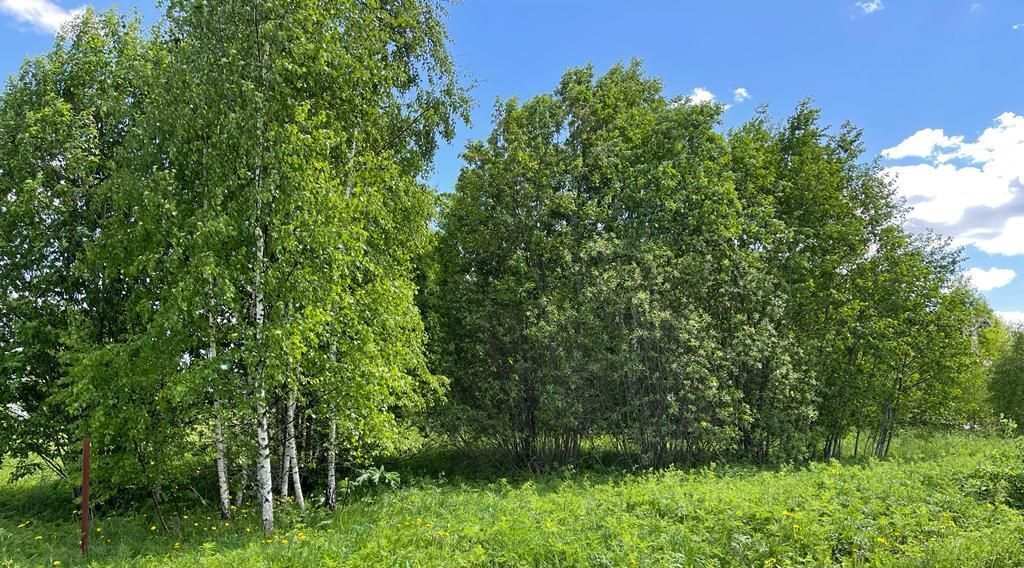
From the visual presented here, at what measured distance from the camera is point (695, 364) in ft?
43.6

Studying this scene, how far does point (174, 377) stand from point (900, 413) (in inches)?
848

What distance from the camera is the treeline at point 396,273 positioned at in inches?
321

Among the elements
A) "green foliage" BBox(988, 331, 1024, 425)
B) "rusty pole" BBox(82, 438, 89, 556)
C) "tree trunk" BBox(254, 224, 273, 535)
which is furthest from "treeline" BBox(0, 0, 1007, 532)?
"green foliage" BBox(988, 331, 1024, 425)

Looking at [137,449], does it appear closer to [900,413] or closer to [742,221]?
[742,221]

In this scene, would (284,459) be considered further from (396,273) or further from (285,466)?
(396,273)

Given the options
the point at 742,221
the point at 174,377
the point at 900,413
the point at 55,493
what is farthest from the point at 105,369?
the point at 900,413

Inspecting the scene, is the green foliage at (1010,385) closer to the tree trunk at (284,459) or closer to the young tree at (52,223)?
the tree trunk at (284,459)

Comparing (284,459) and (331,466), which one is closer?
(284,459)

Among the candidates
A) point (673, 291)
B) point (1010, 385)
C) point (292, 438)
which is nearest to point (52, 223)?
point (292, 438)

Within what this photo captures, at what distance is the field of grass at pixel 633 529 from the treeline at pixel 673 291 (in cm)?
359

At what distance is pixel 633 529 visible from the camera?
7172 mm

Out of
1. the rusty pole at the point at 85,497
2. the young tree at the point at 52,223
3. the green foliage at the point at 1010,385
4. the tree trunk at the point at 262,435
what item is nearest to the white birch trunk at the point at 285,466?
the tree trunk at the point at 262,435

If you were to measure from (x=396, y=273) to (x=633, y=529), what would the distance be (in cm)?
671

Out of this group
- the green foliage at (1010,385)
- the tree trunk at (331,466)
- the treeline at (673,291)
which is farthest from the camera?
the green foliage at (1010,385)
